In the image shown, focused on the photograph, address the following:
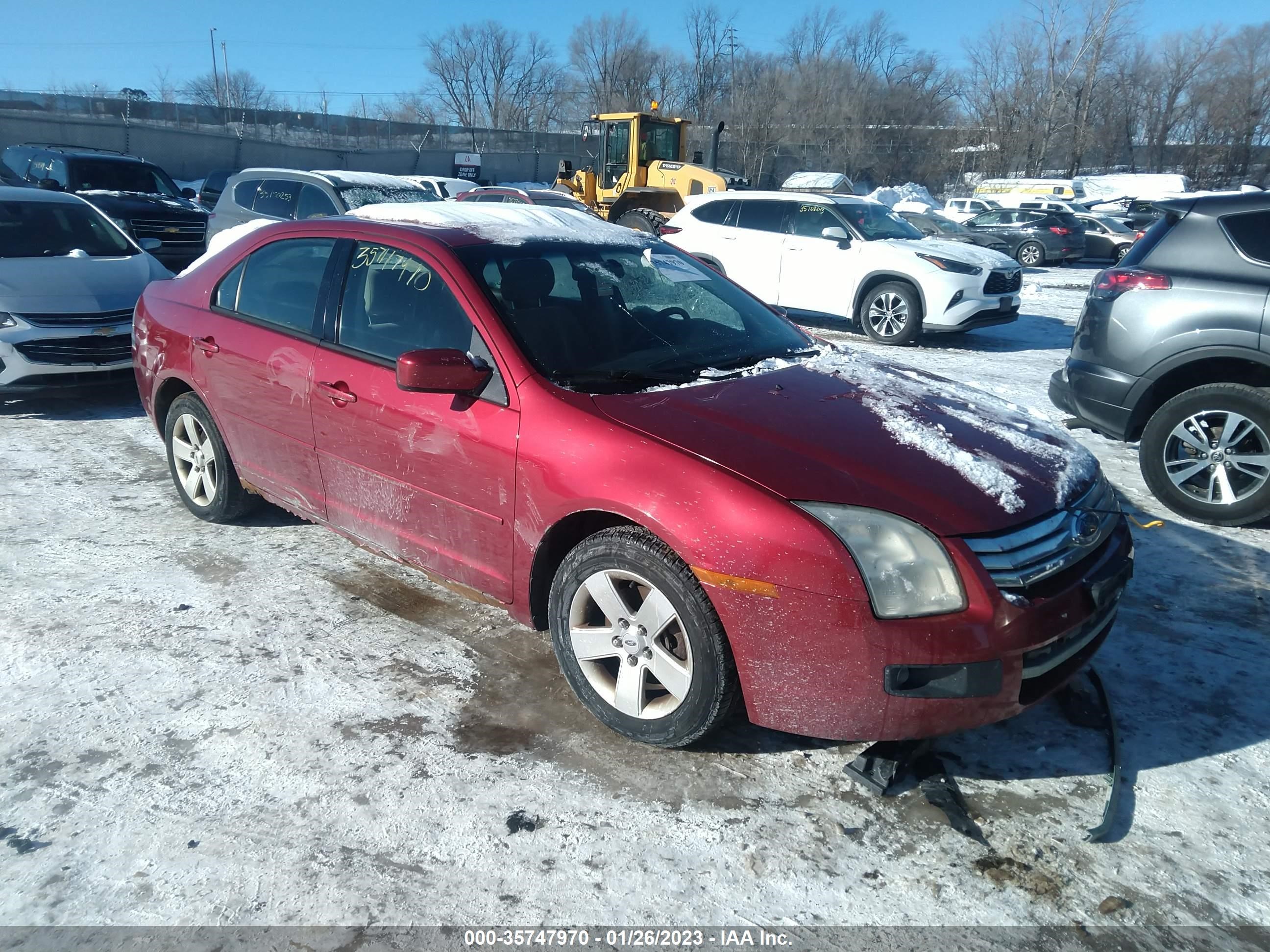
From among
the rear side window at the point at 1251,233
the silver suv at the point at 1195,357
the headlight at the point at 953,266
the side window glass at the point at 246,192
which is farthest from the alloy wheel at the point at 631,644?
the side window glass at the point at 246,192

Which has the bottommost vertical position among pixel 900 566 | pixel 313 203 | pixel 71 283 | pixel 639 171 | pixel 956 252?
pixel 900 566

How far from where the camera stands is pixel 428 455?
11.0 feet

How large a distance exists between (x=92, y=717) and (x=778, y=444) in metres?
2.52

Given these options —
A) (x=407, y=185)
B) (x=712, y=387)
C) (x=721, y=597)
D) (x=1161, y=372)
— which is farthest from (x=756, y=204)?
(x=721, y=597)

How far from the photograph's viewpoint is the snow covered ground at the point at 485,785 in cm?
236

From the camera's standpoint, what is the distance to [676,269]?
13.6 feet

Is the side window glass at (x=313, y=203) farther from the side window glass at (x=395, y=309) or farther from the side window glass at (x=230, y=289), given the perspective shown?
the side window glass at (x=395, y=309)

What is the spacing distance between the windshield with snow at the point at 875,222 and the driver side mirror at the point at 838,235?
0.50ft

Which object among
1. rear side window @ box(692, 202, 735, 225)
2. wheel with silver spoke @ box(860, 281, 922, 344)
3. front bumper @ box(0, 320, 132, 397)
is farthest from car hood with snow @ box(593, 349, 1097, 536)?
rear side window @ box(692, 202, 735, 225)

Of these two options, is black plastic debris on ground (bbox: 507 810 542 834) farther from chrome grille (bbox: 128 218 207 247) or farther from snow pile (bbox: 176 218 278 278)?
chrome grille (bbox: 128 218 207 247)

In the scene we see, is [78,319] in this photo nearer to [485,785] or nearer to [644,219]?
[485,785]

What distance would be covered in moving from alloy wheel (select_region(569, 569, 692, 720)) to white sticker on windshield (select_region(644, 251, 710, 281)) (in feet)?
5.51

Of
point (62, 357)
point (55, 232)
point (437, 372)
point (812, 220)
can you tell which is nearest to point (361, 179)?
point (55, 232)

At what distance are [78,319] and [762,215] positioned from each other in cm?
797
